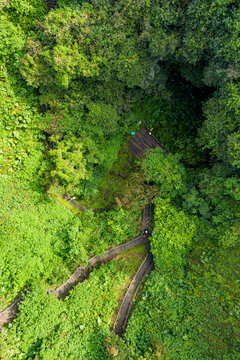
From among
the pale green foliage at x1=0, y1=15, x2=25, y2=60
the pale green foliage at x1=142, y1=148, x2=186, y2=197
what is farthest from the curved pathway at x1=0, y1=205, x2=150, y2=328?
the pale green foliage at x1=0, y1=15, x2=25, y2=60

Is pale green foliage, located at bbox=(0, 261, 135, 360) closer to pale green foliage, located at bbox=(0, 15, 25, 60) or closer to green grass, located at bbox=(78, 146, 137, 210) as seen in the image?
green grass, located at bbox=(78, 146, 137, 210)

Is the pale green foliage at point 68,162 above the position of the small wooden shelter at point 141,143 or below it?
below

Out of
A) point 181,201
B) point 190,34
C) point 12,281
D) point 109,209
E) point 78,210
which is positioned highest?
point 190,34

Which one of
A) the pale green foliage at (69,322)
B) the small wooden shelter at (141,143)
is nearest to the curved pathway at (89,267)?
the pale green foliage at (69,322)

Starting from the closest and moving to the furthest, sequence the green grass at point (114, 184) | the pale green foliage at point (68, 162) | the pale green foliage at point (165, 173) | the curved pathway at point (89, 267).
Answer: the pale green foliage at point (68, 162)
the curved pathway at point (89, 267)
the pale green foliage at point (165, 173)
the green grass at point (114, 184)

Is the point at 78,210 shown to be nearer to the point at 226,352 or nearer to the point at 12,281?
the point at 12,281

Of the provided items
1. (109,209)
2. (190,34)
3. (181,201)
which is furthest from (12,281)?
(190,34)

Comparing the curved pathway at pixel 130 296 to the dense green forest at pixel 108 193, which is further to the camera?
the curved pathway at pixel 130 296

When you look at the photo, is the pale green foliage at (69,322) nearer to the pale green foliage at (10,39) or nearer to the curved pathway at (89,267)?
the curved pathway at (89,267)
